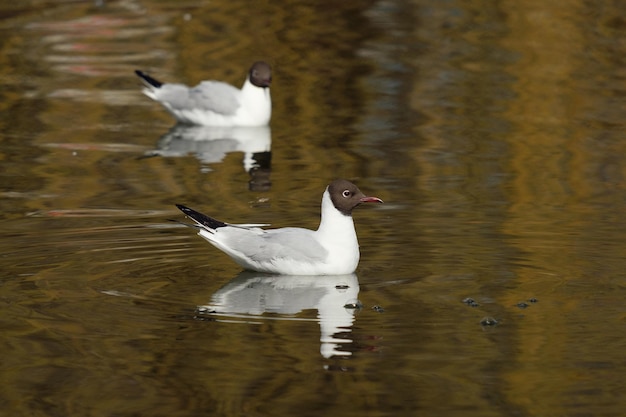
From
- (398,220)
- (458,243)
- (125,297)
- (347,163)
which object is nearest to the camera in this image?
(125,297)

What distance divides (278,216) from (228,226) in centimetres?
173

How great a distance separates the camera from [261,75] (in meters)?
17.3

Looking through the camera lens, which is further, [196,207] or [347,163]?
[347,163]

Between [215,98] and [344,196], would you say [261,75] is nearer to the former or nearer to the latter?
[215,98]

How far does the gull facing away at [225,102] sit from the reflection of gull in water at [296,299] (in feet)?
22.6

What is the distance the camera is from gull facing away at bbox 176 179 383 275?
409 inches

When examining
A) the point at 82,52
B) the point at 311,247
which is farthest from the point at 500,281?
the point at 82,52

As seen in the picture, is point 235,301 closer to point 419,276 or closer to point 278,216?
point 419,276

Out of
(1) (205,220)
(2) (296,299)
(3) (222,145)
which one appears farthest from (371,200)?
(3) (222,145)

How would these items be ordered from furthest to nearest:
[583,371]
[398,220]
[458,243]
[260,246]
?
[398,220], [458,243], [260,246], [583,371]

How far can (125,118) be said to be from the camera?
59.1ft

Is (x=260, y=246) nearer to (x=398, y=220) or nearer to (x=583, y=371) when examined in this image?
(x=398, y=220)

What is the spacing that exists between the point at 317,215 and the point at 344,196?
6.00 ft

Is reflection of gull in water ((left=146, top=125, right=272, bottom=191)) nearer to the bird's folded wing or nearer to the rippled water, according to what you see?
the rippled water
